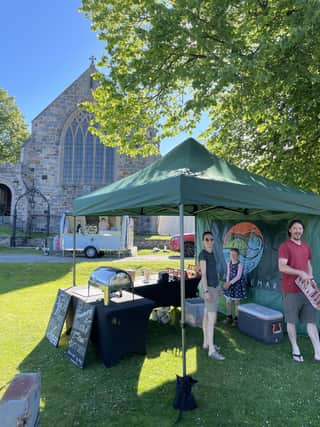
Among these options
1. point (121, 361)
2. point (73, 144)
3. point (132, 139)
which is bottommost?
point (121, 361)

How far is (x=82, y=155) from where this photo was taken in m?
21.2

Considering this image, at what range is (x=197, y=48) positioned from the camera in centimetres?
596

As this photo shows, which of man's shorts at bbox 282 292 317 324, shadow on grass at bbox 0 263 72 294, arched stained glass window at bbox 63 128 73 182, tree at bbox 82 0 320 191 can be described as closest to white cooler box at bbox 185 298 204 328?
man's shorts at bbox 282 292 317 324

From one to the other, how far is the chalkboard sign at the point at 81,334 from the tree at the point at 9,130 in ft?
79.8

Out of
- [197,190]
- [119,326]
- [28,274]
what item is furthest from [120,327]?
[28,274]

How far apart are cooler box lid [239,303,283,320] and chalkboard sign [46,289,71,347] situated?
110 inches

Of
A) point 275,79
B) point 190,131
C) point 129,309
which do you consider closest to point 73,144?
point 190,131

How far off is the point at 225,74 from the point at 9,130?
26069 millimetres

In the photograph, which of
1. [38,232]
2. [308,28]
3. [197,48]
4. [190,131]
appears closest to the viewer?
[308,28]

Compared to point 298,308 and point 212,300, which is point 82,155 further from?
point 298,308

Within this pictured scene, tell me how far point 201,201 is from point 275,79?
3.76 metres

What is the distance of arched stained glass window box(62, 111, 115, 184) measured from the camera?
21.0 m

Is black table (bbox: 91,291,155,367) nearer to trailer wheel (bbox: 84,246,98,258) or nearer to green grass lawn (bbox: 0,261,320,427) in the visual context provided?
green grass lawn (bbox: 0,261,320,427)

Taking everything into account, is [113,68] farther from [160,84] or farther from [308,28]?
[308,28]
